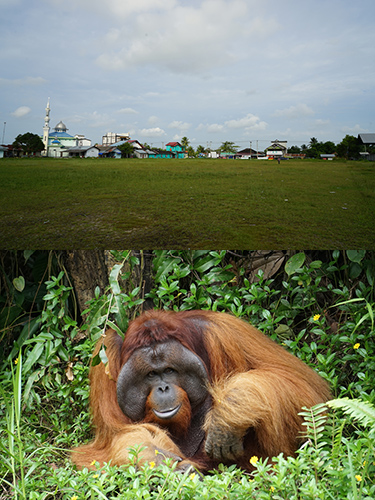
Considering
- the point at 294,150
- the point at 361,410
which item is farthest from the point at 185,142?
the point at 361,410

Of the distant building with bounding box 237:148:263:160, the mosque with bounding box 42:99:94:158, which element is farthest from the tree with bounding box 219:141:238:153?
the mosque with bounding box 42:99:94:158

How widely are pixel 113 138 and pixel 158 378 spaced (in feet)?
8.36

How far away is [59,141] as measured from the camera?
3.90 m

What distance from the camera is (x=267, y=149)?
386cm

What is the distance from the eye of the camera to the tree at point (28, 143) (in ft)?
12.3

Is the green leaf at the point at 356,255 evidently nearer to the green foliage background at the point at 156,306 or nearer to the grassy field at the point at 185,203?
the green foliage background at the point at 156,306

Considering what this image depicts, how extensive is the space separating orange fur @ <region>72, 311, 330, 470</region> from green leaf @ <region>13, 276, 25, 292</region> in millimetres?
771

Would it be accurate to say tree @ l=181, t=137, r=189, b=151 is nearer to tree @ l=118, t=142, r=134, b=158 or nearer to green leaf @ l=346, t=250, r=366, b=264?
tree @ l=118, t=142, r=134, b=158

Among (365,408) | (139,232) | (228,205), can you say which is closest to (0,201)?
(139,232)

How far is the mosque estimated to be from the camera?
12.6 ft

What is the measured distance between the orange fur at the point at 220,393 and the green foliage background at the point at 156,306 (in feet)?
0.34

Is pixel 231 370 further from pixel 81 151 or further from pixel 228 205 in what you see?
pixel 81 151

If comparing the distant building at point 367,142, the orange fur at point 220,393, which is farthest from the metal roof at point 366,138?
the orange fur at point 220,393

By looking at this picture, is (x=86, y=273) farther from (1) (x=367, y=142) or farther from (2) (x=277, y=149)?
(1) (x=367, y=142)
